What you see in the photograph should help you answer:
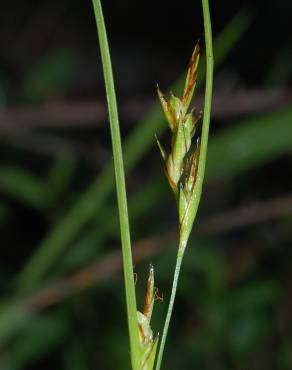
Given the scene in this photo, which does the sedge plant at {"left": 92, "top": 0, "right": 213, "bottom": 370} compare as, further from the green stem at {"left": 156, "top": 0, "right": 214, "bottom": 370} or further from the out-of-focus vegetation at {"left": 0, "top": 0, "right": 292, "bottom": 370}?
the out-of-focus vegetation at {"left": 0, "top": 0, "right": 292, "bottom": 370}

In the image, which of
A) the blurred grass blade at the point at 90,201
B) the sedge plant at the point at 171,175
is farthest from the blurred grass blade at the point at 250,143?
the sedge plant at the point at 171,175

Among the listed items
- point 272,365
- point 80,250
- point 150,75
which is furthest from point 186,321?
point 150,75

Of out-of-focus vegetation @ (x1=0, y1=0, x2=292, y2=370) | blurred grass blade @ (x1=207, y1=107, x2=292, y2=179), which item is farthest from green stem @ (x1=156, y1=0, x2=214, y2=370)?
blurred grass blade @ (x1=207, y1=107, x2=292, y2=179)

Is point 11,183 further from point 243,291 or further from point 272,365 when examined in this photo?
point 272,365

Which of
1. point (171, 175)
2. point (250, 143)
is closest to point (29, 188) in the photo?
point (250, 143)

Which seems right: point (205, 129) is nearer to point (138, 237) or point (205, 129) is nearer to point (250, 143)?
point (250, 143)

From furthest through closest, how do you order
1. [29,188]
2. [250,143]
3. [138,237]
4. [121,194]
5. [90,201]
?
[138,237], [29,188], [250,143], [90,201], [121,194]

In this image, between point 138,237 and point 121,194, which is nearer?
point 121,194

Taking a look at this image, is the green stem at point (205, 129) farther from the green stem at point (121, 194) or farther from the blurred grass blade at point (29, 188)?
the blurred grass blade at point (29, 188)
